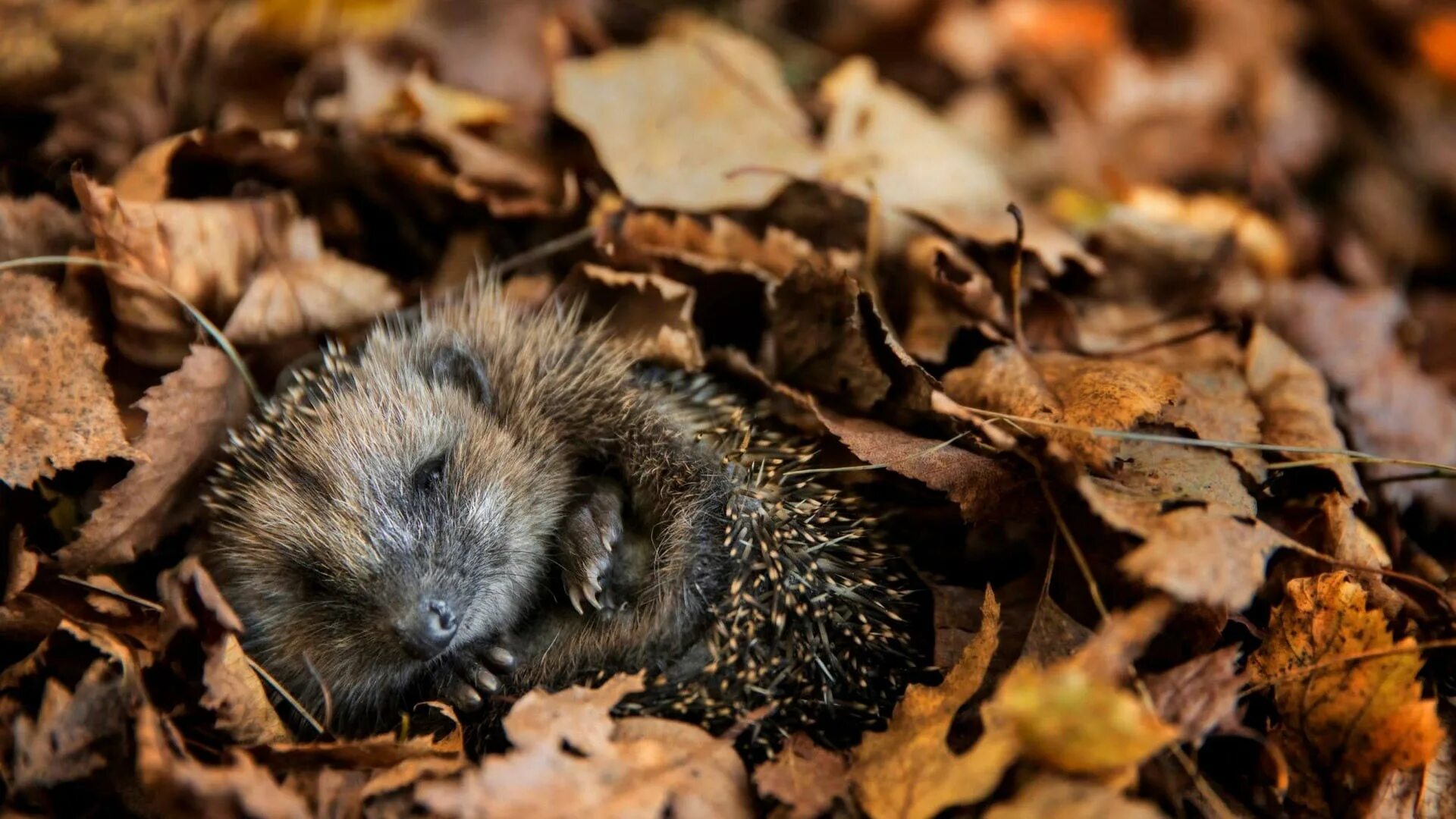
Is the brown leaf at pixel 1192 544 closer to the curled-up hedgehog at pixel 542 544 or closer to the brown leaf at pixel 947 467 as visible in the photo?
the brown leaf at pixel 947 467

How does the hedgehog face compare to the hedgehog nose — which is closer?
the hedgehog nose

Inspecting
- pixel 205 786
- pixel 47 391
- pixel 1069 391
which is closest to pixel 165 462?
pixel 47 391

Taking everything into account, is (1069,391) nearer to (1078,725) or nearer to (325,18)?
(1078,725)

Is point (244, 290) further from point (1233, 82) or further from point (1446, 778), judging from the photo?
point (1233, 82)

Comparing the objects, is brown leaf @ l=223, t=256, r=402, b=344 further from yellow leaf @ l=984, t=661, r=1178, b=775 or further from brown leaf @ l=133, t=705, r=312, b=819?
yellow leaf @ l=984, t=661, r=1178, b=775

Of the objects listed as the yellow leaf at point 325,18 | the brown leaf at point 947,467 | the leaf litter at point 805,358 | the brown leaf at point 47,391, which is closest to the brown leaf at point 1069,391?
the leaf litter at point 805,358

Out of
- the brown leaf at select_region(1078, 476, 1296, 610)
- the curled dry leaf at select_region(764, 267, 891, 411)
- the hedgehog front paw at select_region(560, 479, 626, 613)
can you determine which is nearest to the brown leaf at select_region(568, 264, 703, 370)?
the curled dry leaf at select_region(764, 267, 891, 411)

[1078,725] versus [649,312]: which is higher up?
[1078,725]
